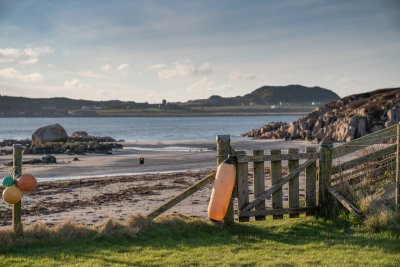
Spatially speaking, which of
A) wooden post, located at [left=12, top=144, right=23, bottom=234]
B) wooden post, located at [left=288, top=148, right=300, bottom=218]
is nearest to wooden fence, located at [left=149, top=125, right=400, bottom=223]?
wooden post, located at [left=288, top=148, right=300, bottom=218]

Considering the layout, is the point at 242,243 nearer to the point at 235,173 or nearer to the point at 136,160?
the point at 235,173

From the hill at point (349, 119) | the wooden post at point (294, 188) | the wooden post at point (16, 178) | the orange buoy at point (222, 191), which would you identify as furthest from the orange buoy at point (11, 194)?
the hill at point (349, 119)

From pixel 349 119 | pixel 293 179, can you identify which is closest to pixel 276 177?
pixel 293 179

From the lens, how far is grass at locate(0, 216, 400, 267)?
8820 mm

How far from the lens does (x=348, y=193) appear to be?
38.2 ft

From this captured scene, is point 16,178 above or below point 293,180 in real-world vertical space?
above

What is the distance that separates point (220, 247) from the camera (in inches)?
384

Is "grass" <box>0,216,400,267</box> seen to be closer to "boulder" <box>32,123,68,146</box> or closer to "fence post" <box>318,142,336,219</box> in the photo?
"fence post" <box>318,142,336,219</box>

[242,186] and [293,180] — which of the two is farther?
[293,180]

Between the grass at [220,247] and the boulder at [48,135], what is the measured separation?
39742mm

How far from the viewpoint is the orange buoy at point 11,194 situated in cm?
1005

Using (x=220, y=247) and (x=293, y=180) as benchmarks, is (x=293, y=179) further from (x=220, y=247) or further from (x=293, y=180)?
(x=220, y=247)

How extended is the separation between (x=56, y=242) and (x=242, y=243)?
3752mm

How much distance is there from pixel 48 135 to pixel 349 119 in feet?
95.7
